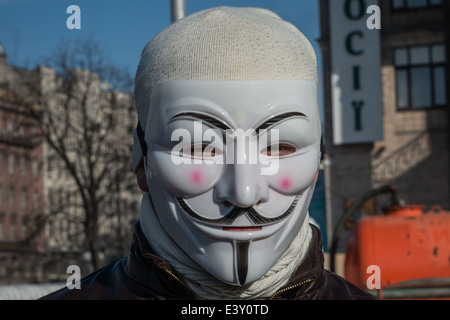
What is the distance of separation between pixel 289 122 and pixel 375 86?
1864 cm

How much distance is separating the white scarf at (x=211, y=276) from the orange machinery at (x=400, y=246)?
3.70m

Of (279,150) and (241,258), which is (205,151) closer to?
(279,150)

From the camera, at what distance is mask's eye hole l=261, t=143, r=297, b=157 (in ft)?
8.25

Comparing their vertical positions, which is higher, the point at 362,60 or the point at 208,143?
the point at 362,60

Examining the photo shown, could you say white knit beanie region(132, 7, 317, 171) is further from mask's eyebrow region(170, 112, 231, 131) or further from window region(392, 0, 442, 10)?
window region(392, 0, 442, 10)

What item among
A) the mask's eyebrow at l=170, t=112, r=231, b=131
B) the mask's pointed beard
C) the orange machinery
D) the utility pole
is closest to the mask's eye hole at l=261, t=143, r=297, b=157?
the mask's eyebrow at l=170, t=112, r=231, b=131

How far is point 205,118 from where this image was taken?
2502mm

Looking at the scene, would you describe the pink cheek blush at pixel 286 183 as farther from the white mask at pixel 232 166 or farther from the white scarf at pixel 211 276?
the white scarf at pixel 211 276

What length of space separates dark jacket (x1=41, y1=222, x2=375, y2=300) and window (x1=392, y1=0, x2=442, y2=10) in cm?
1906

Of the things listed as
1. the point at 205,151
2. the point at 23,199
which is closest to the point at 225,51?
the point at 205,151

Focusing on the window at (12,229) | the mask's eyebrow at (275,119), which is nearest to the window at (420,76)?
the mask's eyebrow at (275,119)

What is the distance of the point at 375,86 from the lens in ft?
68.0
